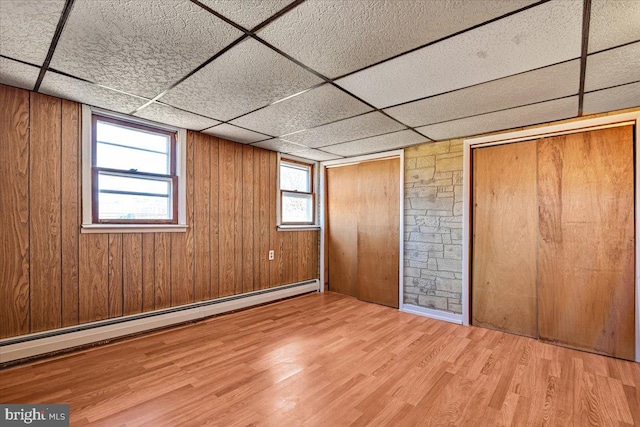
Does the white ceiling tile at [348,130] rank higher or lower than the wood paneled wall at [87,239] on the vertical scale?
higher

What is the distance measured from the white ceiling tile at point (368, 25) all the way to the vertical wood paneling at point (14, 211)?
2226 millimetres

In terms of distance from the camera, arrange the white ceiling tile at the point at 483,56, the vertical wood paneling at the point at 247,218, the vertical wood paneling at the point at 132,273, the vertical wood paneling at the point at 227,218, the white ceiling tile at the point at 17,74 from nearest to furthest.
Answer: the white ceiling tile at the point at 483,56
the white ceiling tile at the point at 17,74
the vertical wood paneling at the point at 132,273
the vertical wood paneling at the point at 227,218
the vertical wood paneling at the point at 247,218

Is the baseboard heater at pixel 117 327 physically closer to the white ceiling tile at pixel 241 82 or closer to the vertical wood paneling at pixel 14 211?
the vertical wood paneling at pixel 14 211

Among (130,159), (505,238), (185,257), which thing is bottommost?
(185,257)

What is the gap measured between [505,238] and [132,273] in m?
3.91

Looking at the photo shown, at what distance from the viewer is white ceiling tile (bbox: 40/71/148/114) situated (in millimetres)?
2143

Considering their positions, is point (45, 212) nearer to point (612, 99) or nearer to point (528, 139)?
point (528, 139)

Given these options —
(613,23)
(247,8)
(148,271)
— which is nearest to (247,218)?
(148,271)

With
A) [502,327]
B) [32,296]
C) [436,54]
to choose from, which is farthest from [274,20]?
[502,327]

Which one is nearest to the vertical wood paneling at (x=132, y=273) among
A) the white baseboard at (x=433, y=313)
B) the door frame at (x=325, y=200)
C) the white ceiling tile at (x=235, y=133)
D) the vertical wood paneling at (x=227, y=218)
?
the vertical wood paneling at (x=227, y=218)

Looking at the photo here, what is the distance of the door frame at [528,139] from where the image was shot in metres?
2.52

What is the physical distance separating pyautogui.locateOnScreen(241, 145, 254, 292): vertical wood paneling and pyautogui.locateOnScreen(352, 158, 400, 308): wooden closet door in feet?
5.29

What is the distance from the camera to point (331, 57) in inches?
69.0

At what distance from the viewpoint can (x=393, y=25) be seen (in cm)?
146
